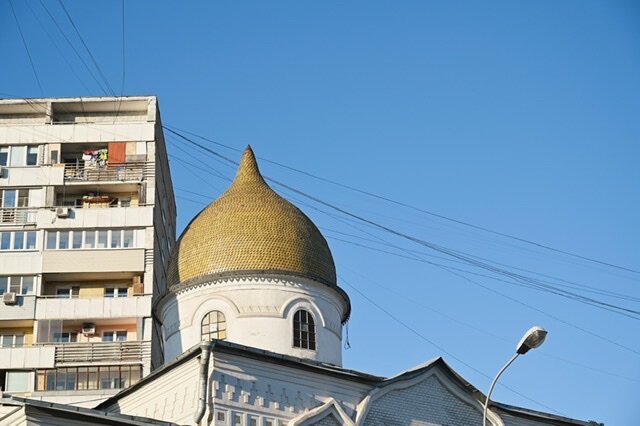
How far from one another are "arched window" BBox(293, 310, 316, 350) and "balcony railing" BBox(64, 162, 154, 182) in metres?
19.6

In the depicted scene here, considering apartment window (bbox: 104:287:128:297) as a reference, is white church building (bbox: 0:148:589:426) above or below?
above

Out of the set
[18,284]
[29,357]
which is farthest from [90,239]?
[29,357]

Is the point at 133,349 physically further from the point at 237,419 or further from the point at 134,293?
the point at 237,419

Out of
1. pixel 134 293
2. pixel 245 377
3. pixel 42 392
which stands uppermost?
pixel 245 377

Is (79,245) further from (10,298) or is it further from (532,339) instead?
(532,339)

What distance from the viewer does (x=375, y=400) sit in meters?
28.4

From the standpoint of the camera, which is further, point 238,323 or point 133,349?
point 133,349

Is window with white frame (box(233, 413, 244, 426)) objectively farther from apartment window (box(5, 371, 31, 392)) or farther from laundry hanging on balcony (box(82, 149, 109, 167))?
laundry hanging on balcony (box(82, 149, 109, 167))

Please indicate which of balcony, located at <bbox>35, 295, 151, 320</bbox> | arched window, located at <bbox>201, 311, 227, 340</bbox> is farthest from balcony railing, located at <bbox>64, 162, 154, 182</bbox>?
arched window, located at <bbox>201, 311, 227, 340</bbox>

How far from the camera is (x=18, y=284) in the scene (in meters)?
46.8

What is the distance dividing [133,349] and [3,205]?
801 centimetres

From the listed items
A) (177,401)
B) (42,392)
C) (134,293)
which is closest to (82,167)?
(134,293)

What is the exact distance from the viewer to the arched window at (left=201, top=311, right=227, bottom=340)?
30312 mm

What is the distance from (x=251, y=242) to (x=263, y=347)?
9.02ft
